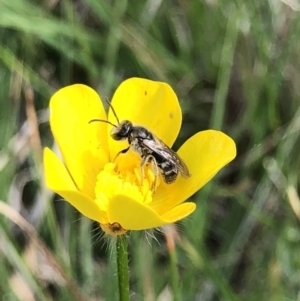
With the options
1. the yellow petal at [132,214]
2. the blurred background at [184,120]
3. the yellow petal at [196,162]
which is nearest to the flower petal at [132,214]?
the yellow petal at [132,214]

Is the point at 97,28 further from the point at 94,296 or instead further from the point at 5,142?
the point at 94,296

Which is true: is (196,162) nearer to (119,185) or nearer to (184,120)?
(119,185)

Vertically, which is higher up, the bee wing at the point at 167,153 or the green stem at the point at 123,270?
the bee wing at the point at 167,153

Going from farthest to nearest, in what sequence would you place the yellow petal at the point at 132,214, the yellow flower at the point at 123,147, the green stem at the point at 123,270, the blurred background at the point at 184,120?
1. the blurred background at the point at 184,120
2. the yellow flower at the point at 123,147
3. the green stem at the point at 123,270
4. the yellow petal at the point at 132,214

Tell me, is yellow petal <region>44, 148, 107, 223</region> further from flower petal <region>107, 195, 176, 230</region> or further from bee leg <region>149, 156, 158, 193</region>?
bee leg <region>149, 156, 158, 193</region>

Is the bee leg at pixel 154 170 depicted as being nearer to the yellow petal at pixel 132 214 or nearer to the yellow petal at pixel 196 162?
the yellow petal at pixel 196 162

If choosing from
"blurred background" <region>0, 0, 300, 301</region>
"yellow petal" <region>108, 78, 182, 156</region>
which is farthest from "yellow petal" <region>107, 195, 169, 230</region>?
"blurred background" <region>0, 0, 300, 301</region>
